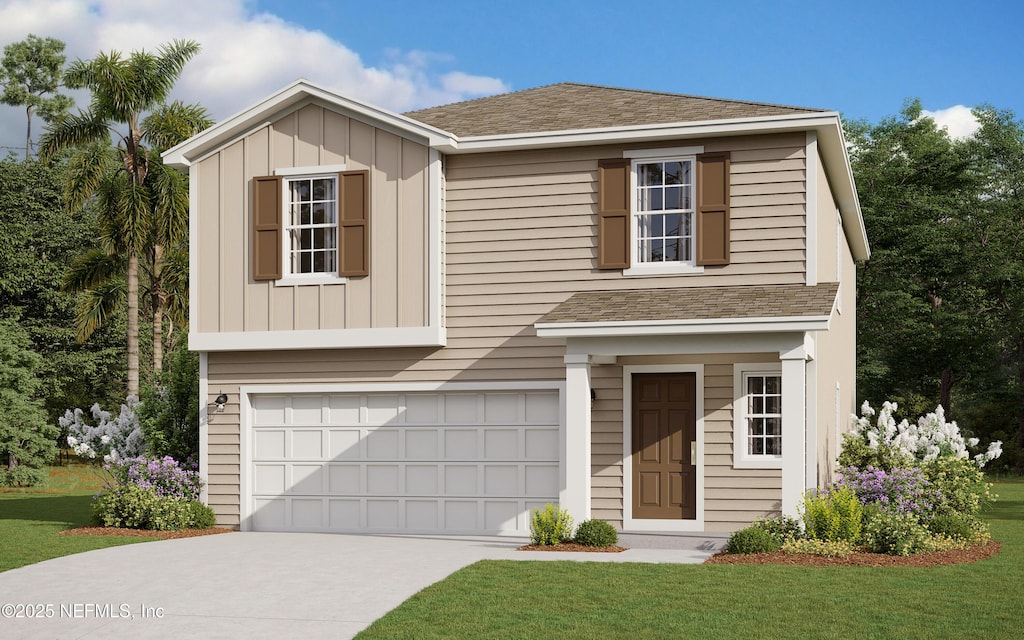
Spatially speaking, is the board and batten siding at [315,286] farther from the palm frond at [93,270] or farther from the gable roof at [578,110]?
the palm frond at [93,270]

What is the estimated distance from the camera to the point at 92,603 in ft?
34.4

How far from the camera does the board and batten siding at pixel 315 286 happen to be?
16516mm

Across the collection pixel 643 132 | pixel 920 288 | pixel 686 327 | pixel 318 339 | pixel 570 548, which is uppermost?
pixel 643 132

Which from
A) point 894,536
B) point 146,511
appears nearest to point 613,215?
point 894,536

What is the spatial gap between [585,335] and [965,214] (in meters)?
26.6

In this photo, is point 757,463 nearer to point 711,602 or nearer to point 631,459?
point 631,459

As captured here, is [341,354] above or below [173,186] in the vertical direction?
below

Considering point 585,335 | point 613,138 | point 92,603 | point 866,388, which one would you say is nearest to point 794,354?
point 585,335

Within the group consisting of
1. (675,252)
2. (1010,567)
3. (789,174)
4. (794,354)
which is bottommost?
(1010,567)

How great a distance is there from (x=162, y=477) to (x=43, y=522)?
261cm

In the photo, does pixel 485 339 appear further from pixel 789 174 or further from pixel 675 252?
pixel 789 174

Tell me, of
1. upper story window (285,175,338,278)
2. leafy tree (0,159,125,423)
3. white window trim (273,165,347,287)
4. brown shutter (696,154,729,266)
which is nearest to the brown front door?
brown shutter (696,154,729,266)

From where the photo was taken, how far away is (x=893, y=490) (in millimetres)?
15008

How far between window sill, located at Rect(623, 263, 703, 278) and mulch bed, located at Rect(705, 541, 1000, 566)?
431 centimetres
